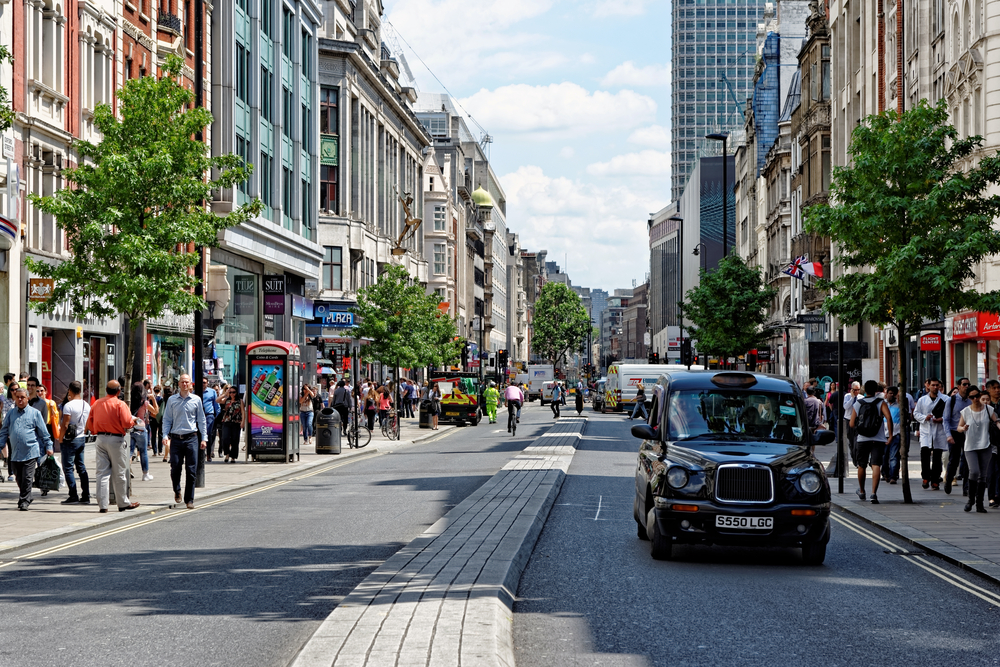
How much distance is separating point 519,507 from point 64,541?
550cm

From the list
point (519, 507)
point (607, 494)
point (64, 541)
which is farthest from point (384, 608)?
point (607, 494)

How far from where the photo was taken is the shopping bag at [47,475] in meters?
19.2

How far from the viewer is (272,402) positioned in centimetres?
2888

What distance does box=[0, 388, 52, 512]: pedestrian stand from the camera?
17.6 meters

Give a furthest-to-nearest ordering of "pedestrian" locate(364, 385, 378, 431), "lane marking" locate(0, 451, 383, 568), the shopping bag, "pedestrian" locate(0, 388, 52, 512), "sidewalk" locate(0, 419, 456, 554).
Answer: "pedestrian" locate(364, 385, 378, 431) → the shopping bag → "pedestrian" locate(0, 388, 52, 512) → "sidewalk" locate(0, 419, 456, 554) → "lane marking" locate(0, 451, 383, 568)

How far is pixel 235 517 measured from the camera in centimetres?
1695

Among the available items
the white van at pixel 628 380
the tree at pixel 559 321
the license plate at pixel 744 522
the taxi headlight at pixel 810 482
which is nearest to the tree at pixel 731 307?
the white van at pixel 628 380

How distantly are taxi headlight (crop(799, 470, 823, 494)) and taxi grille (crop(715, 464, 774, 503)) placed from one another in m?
0.29

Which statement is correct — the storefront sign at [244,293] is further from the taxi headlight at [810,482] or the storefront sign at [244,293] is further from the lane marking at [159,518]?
the taxi headlight at [810,482]

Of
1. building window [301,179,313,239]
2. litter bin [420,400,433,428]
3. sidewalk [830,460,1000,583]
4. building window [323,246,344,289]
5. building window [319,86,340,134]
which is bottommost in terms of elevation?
litter bin [420,400,433,428]

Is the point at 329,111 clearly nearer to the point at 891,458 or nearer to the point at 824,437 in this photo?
the point at 891,458

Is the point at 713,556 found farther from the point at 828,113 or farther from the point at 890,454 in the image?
the point at 828,113

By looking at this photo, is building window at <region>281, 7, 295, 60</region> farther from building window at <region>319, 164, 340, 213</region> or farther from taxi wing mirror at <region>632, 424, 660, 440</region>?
taxi wing mirror at <region>632, 424, 660, 440</region>

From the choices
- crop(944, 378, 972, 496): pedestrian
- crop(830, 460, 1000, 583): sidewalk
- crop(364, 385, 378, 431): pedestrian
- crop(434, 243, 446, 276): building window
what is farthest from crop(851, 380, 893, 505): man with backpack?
crop(434, 243, 446, 276): building window
